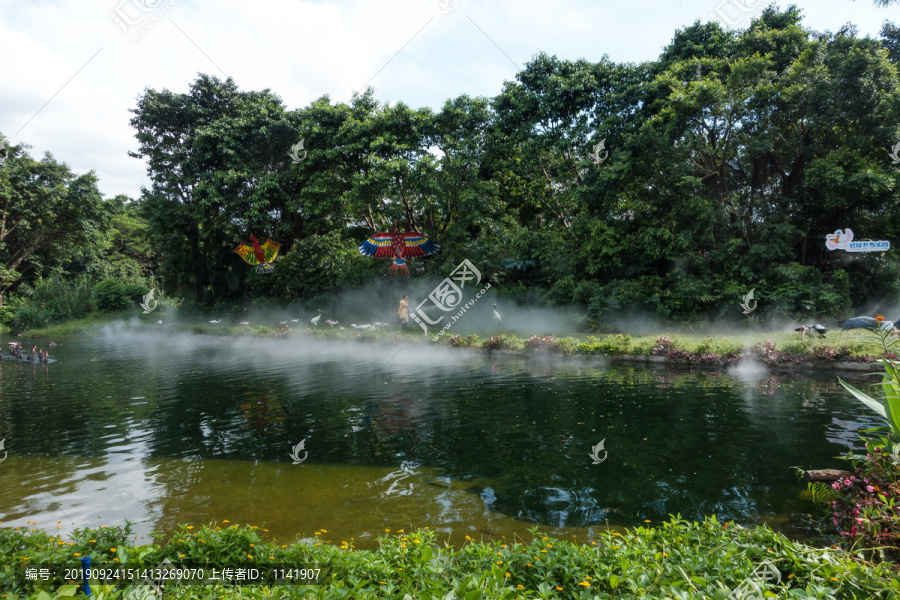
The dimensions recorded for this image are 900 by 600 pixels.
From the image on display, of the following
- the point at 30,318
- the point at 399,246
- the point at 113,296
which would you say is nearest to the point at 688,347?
the point at 399,246

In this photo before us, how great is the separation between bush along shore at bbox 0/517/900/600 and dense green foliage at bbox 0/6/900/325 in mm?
14406

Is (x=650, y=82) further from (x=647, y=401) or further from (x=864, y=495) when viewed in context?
(x=864, y=495)

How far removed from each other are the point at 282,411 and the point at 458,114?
1553 cm

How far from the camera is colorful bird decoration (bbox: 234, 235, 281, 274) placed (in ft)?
79.1

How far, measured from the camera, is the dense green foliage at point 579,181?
14680 mm

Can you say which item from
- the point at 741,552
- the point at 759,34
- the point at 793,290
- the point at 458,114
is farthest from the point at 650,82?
the point at 741,552

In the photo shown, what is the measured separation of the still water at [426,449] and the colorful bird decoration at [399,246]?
10533 millimetres

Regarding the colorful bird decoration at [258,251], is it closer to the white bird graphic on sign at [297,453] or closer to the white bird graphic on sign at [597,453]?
the white bird graphic on sign at [297,453]

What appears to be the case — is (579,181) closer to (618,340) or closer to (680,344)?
(618,340)

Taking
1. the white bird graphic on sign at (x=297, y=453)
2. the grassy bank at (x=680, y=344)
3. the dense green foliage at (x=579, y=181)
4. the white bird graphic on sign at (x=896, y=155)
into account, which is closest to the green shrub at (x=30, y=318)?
the dense green foliage at (x=579, y=181)

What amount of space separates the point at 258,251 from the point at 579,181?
16.1 m

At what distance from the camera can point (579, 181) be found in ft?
63.6

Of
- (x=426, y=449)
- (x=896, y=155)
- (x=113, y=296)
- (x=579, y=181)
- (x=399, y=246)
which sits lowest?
(x=426, y=449)

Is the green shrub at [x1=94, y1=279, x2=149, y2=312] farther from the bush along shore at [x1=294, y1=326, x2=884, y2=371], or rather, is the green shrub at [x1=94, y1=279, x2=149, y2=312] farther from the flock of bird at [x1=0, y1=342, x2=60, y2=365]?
the bush along shore at [x1=294, y1=326, x2=884, y2=371]
